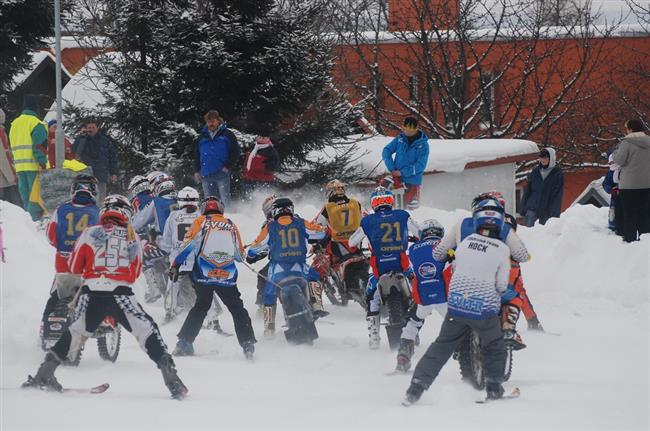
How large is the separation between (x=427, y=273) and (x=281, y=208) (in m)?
2.45

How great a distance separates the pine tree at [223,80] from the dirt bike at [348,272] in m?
5.40

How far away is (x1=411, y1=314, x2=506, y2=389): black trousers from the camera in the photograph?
945cm

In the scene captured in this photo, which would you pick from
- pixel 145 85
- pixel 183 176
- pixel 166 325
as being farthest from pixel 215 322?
pixel 145 85

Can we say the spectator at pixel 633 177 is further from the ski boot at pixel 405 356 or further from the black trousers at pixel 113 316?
the black trousers at pixel 113 316

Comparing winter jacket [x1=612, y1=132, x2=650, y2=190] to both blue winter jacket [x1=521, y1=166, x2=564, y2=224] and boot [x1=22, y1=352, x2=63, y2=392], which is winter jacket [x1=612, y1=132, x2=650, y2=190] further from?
boot [x1=22, y1=352, x2=63, y2=392]

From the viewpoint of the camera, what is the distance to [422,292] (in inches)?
450

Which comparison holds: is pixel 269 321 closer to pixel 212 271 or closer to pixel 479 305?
pixel 212 271

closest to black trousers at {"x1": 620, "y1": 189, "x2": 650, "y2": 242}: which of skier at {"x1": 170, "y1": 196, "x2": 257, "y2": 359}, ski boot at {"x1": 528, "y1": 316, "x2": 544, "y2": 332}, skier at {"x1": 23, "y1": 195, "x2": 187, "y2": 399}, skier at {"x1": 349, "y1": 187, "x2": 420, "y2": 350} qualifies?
ski boot at {"x1": 528, "y1": 316, "x2": 544, "y2": 332}

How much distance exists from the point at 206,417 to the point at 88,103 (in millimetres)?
19876

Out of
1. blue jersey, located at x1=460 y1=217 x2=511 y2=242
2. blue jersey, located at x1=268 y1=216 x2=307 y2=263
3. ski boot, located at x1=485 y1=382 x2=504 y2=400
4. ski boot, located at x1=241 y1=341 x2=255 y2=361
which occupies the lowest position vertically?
ski boot, located at x1=241 y1=341 x2=255 y2=361

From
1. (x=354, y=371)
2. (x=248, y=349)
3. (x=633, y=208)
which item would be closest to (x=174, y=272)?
(x=248, y=349)

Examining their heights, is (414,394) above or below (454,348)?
below

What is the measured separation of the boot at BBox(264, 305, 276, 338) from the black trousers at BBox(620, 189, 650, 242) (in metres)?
5.62

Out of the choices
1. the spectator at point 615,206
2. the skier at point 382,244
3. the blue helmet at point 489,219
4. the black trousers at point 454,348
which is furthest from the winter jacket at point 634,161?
the black trousers at point 454,348
